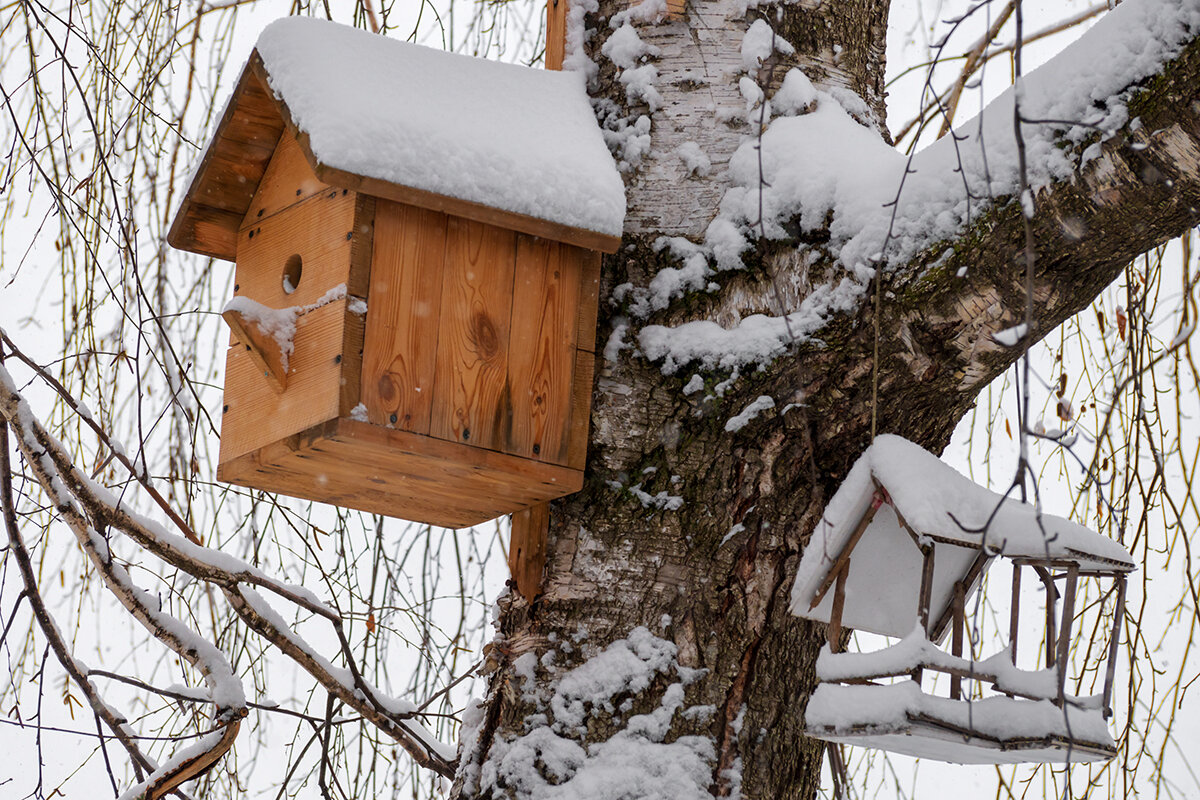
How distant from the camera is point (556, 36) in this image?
5.94 feet

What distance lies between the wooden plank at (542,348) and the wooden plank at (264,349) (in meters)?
0.30

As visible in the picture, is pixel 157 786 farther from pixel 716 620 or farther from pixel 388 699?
pixel 716 620

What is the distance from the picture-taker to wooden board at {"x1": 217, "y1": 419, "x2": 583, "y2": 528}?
1446mm

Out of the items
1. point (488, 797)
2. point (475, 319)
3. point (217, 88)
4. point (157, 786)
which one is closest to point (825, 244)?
point (475, 319)

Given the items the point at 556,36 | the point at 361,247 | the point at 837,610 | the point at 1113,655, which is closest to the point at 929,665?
the point at 837,610

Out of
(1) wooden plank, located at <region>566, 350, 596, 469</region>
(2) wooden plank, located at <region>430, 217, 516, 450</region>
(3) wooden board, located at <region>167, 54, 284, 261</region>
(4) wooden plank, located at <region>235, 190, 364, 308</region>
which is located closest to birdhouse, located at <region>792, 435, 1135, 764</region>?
(1) wooden plank, located at <region>566, 350, 596, 469</region>

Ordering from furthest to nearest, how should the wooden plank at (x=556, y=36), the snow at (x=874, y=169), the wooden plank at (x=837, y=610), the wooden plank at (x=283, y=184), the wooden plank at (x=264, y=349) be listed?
the wooden plank at (x=556, y=36) < the wooden plank at (x=283, y=184) < the wooden plank at (x=264, y=349) < the wooden plank at (x=837, y=610) < the snow at (x=874, y=169)

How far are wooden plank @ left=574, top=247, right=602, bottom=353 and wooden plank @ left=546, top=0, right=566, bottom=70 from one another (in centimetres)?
34

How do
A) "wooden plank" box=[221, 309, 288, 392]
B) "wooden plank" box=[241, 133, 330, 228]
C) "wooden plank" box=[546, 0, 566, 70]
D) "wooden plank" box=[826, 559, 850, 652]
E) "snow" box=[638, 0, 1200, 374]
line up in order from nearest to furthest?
"snow" box=[638, 0, 1200, 374] < "wooden plank" box=[826, 559, 850, 652] < "wooden plank" box=[221, 309, 288, 392] < "wooden plank" box=[241, 133, 330, 228] < "wooden plank" box=[546, 0, 566, 70]

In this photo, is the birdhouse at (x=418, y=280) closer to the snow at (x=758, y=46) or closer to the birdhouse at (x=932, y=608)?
the snow at (x=758, y=46)

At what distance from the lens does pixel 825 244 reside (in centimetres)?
155

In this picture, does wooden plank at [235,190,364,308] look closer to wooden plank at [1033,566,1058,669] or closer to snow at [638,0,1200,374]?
snow at [638,0,1200,374]

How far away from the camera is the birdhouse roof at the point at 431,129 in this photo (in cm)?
146

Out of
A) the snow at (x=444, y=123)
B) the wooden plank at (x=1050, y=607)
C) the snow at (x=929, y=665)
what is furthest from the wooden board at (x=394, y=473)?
the wooden plank at (x=1050, y=607)
